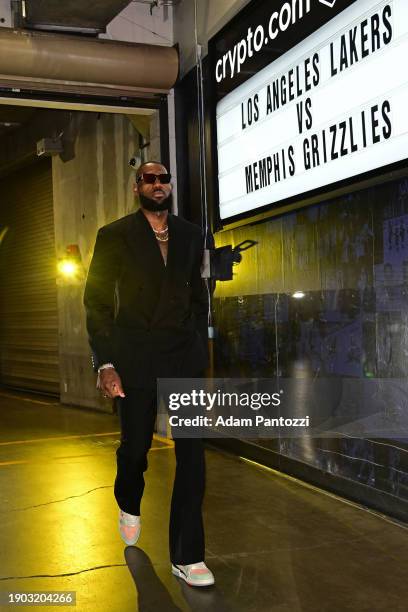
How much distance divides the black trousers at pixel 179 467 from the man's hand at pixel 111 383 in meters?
0.08

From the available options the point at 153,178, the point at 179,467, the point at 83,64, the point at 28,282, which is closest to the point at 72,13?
the point at 83,64

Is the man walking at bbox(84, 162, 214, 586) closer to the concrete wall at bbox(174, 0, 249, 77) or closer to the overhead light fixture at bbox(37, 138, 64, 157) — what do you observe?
the concrete wall at bbox(174, 0, 249, 77)

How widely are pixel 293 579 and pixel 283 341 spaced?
2577 millimetres

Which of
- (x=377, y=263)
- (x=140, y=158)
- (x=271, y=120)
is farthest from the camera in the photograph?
(x=140, y=158)

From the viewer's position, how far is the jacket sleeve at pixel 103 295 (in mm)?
3904

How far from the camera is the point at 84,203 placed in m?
10.8

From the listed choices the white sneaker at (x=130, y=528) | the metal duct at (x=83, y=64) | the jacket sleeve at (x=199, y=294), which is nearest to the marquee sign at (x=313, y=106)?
the metal duct at (x=83, y=64)

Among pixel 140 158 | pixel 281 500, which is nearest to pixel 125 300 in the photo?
pixel 281 500

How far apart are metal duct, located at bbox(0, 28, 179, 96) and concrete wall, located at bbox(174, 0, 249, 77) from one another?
14 centimetres

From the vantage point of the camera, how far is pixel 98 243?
3955 millimetres

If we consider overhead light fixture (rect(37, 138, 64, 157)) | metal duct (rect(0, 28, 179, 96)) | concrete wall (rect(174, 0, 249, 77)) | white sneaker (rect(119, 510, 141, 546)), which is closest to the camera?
white sneaker (rect(119, 510, 141, 546))

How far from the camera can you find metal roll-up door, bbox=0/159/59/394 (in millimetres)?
12586

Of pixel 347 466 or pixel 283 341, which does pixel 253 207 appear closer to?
pixel 283 341

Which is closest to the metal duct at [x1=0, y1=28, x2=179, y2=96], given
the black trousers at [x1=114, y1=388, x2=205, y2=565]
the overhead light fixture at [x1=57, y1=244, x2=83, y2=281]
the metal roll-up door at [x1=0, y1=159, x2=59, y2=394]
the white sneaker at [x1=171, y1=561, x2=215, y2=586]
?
the overhead light fixture at [x1=57, y1=244, x2=83, y2=281]
